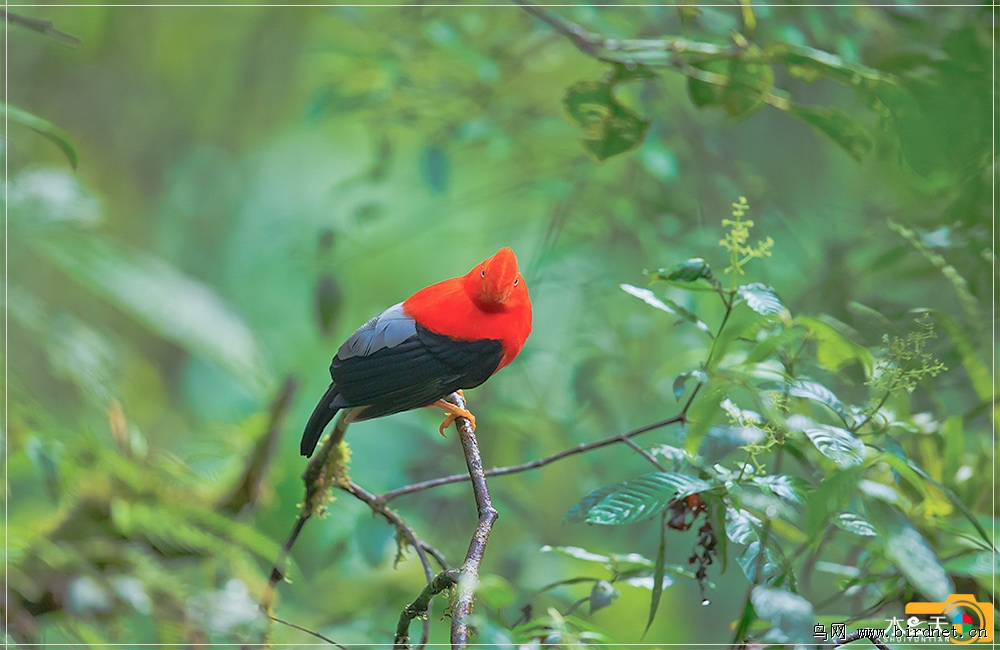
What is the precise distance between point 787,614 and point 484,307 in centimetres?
38

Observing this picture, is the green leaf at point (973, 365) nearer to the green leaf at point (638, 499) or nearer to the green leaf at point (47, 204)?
the green leaf at point (638, 499)

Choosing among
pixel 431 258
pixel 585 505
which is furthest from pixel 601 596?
pixel 431 258

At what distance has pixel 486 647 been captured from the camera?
18.5 inches

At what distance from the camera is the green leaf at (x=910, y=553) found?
0.52m

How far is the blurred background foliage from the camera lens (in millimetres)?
1024

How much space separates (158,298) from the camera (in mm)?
1896

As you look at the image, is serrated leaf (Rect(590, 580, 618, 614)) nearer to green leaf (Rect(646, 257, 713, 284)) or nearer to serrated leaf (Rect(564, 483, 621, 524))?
serrated leaf (Rect(564, 483, 621, 524))

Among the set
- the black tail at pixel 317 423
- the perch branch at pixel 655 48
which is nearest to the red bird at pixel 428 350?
the black tail at pixel 317 423

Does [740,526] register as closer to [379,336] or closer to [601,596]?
[601,596]

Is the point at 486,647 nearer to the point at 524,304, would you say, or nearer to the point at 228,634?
the point at 524,304

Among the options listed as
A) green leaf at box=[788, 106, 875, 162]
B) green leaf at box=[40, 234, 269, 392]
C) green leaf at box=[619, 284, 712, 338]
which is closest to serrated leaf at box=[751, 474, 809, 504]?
green leaf at box=[619, 284, 712, 338]

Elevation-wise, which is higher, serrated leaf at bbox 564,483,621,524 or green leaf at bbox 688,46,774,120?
green leaf at bbox 688,46,774,120

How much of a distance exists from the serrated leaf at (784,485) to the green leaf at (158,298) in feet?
4.80

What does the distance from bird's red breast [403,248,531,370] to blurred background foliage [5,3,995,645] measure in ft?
0.77
